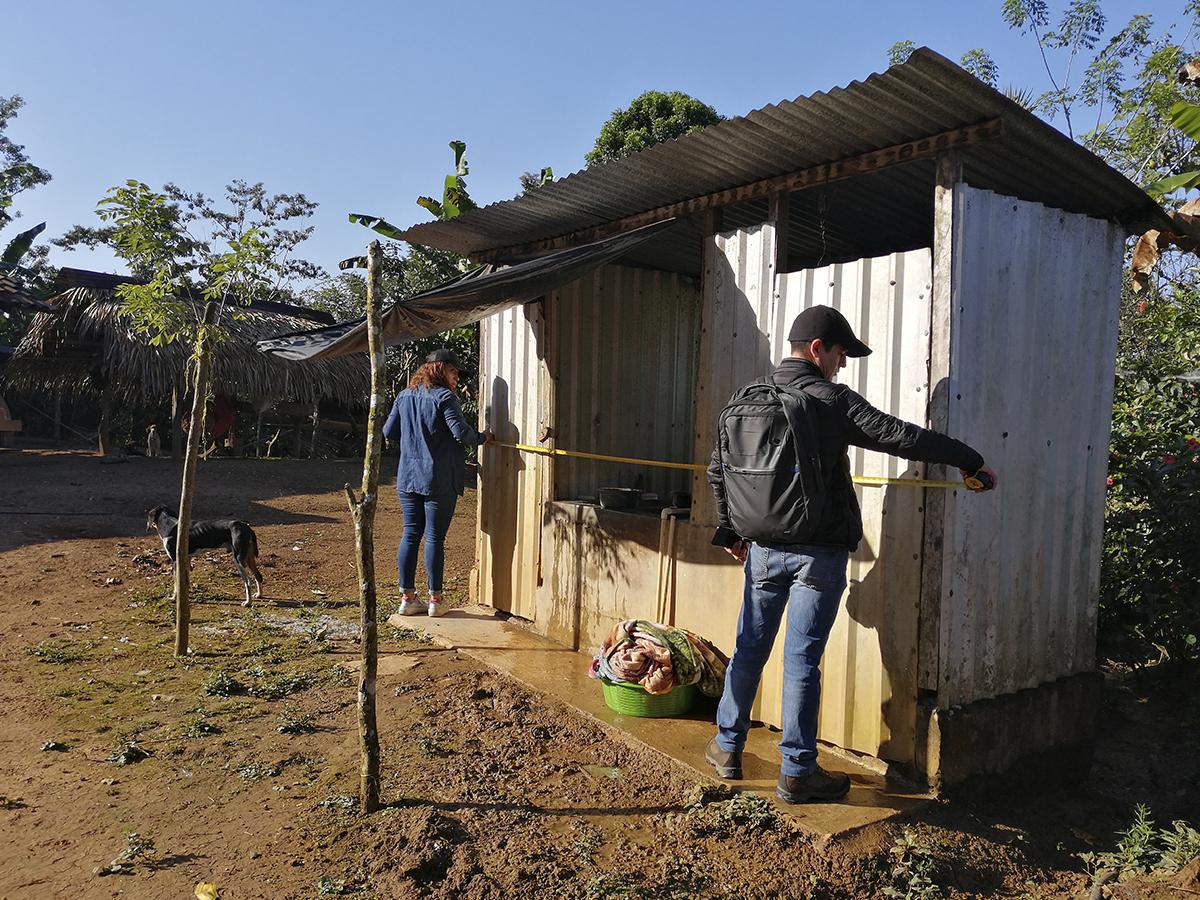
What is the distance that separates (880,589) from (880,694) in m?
0.47

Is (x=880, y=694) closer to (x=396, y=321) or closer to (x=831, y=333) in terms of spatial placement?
(x=831, y=333)

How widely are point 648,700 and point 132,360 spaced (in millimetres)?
14544

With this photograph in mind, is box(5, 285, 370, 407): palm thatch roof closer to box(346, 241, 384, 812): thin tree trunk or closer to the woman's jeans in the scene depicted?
the woman's jeans

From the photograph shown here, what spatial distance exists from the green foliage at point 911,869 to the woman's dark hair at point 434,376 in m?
4.33

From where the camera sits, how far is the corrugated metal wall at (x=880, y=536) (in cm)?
379

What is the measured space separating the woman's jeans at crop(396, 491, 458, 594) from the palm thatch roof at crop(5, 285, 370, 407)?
31.8 feet

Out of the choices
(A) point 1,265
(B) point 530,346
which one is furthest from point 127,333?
(B) point 530,346

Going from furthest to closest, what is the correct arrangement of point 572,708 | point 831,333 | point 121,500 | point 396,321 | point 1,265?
point 1,265, point 121,500, point 396,321, point 572,708, point 831,333

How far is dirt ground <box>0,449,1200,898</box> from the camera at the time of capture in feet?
10.1

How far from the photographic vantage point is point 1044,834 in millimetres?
3867

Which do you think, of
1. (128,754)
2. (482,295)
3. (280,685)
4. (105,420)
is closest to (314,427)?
(105,420)

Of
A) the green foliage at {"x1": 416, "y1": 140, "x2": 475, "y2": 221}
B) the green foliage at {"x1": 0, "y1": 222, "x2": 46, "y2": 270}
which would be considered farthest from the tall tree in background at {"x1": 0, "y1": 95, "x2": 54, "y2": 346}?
the green foliage at {"x1": 416, "y1": 140, "x2": 475, "y2": 221}

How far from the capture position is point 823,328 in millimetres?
3500

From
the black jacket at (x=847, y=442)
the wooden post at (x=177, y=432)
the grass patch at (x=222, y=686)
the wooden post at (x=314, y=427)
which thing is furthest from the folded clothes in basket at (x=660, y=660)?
the wooden post at (x=314, y=427)
